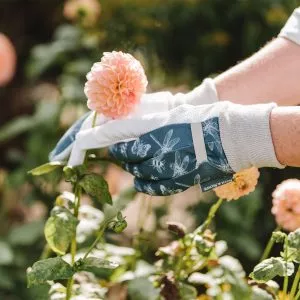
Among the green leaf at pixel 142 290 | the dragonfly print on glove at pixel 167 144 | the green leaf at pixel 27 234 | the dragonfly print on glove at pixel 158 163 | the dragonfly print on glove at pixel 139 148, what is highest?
Result: the dragonfly print on glove at pixel 167 144

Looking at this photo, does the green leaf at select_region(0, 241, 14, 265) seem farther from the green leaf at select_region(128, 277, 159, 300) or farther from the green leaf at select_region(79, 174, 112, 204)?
the green leaf at select_region(79, 174, 112, 204)

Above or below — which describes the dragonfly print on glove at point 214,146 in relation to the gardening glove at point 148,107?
above

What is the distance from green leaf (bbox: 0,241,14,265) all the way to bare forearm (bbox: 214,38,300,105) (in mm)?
979

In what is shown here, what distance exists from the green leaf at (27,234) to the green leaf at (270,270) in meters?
1.31

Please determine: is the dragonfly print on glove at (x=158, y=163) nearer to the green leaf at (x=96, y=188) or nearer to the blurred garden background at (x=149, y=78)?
the green leaf at (x=96, y=188)

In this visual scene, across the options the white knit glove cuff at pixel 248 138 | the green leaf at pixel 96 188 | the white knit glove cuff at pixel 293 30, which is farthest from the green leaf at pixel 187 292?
the white knit glove cuff at pixel 293 30

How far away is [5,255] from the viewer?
7.88ft

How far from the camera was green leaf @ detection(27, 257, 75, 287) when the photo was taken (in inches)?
54.4

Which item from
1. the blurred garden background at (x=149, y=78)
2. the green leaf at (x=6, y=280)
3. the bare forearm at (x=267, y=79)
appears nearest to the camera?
the bare forearm at (x=267, y=79)

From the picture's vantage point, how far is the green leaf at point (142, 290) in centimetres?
168

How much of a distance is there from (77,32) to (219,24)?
515mm

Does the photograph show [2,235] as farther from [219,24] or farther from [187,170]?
[187,170]

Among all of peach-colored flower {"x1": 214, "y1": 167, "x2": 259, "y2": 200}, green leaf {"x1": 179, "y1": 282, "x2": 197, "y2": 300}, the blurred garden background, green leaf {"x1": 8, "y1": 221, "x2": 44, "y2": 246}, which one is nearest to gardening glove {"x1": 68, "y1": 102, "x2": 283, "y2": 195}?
peach-colored flower {"x1": 214, "y1": 167, "x2": 259, "y2": 200}

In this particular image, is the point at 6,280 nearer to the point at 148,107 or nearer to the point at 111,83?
the point at 148,107
